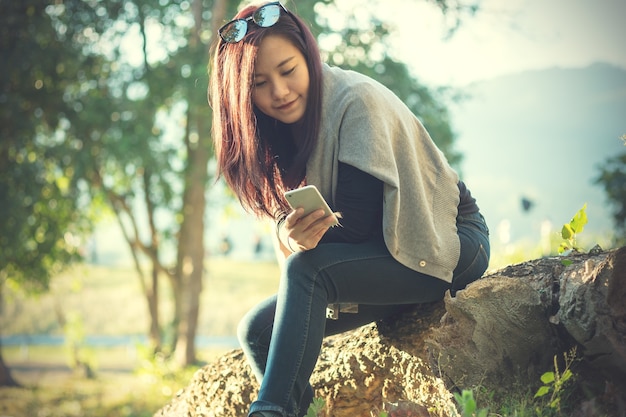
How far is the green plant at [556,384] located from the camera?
6.28ft

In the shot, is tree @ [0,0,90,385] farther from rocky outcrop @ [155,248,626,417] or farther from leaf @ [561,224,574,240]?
leaf @ [561,224,574,240]

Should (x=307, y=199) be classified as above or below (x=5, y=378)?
above

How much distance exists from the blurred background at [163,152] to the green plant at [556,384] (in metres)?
5.54

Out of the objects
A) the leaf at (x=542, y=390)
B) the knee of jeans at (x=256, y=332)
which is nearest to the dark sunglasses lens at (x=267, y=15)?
the knee of jeans at (x=256, y=332)

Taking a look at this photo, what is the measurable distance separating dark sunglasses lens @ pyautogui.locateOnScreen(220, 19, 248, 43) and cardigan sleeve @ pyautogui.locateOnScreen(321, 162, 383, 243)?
Answer: 548 millimetres

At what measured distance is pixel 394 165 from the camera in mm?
2150

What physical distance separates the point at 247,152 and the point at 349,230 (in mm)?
486

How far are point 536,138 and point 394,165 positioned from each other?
530 inches

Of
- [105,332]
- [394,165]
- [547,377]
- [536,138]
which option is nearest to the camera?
[547,377]

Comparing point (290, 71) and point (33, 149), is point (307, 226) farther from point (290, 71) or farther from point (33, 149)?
point (33, 149)

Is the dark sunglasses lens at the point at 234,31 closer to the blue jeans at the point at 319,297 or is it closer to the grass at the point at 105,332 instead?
the blue jeans at the point at 319,297

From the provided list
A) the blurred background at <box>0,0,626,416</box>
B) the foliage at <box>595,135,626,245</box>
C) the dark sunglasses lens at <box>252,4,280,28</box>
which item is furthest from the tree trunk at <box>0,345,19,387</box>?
the dark sunglasses lens at <box>252,4,280,28</box>

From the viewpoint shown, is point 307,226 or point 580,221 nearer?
point 307,226

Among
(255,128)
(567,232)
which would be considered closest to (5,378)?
(255,128)
